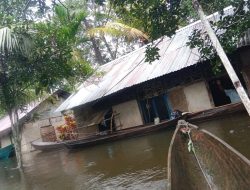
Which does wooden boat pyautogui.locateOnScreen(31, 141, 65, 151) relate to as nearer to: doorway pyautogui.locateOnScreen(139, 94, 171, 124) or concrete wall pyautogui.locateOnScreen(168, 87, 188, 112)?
doorway pyautogui.locateOnScreen(139, 94, 171, 124)

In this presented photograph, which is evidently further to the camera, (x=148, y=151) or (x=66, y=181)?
(x=148, y=151)

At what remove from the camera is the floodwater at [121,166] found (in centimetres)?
828

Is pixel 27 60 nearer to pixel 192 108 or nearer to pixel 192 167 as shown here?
pixel 192 108

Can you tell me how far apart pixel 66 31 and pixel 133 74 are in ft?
12.8

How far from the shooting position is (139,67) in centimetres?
1569

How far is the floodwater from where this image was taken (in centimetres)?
828

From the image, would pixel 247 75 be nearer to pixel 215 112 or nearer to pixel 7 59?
pixel 215 112

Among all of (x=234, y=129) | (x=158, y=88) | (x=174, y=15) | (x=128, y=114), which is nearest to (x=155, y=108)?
(x=158, y=88)

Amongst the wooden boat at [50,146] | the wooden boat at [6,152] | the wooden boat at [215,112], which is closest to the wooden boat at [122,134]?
the wooden boat at [215,112]

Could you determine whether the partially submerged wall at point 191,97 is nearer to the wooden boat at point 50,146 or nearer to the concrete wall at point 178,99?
the concrete wall at point 178,99

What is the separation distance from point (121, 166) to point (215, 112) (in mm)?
4558

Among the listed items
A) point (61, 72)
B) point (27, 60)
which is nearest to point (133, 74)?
point (61, 72)

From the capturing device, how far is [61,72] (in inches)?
509

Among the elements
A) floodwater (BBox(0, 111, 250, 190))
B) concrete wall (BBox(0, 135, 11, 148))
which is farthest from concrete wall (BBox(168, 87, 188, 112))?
concrete wall (BBox(0, 135, 11, 148))
